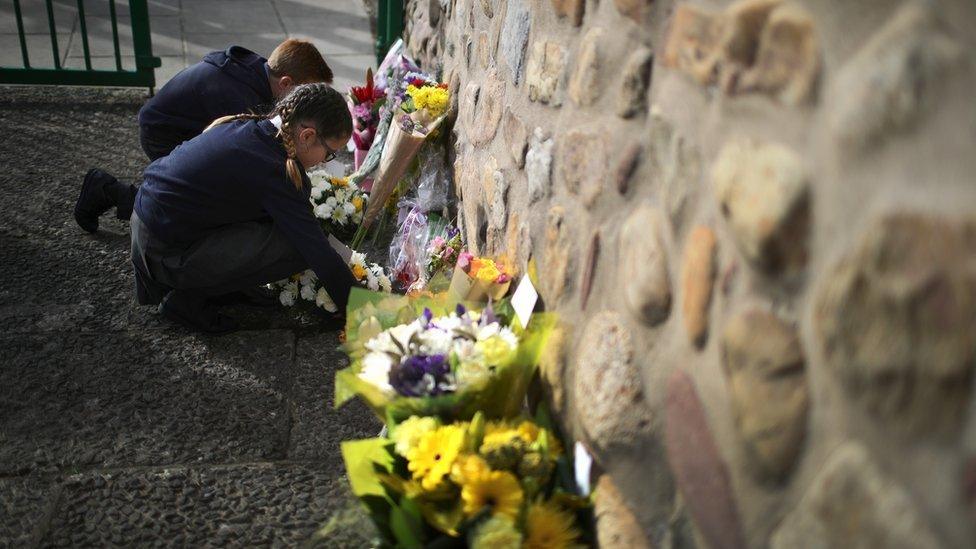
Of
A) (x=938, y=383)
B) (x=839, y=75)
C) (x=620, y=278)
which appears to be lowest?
(x=620, y=278)

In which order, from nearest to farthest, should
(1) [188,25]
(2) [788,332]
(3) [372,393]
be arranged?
(2) [788,332]
(3) [372,393]
(1) [188,25]

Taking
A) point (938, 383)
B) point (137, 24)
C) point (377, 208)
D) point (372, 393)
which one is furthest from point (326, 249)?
point (137, 24)

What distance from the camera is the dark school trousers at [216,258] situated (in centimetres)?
A: 377

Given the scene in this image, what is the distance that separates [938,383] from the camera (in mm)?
1137

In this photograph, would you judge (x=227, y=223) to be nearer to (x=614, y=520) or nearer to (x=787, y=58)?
(x=614, y=520)

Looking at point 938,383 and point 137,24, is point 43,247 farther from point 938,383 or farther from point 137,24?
point 938,383

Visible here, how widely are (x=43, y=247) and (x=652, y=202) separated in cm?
348

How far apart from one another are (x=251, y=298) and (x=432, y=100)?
1376 millimetres

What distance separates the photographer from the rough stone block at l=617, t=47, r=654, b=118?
2.06 meters

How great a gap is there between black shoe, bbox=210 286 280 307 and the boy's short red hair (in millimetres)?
1196

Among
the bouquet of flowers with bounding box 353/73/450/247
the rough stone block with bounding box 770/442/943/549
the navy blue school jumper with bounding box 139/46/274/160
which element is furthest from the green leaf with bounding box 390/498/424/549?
the navy blue school jumper with bounding box 139/46/274/160

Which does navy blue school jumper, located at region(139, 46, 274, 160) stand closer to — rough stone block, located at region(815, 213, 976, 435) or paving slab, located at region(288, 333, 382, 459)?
paving slab, located at region(288, 333, 382, 459)

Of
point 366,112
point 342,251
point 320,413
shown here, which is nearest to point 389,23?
point 366,112

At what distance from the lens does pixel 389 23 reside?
21.6ft
